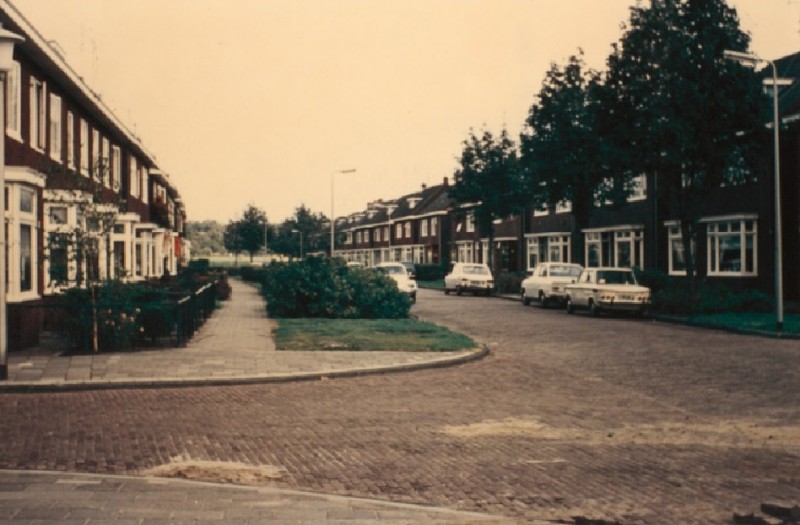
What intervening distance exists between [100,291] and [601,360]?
9350 millimetres

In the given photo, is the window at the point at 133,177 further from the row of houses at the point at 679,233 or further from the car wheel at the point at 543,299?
the row of houses at the point at 679,233

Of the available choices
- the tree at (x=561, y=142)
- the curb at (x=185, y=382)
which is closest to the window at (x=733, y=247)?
the tree at (x=561, y=142)

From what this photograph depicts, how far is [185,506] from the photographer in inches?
232

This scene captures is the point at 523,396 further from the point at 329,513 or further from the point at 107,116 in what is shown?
the point at 107,116

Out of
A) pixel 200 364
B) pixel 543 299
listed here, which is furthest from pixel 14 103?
pixel 543 299

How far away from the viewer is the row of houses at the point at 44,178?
54.3ft

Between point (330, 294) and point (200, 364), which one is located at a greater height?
point (330, 294)

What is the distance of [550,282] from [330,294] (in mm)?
10553

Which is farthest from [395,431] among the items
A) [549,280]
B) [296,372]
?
[549,280]

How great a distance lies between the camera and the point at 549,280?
32906 mm

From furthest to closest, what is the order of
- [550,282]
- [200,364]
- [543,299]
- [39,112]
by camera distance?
[543,299] → [550,282] → [39,112] → [200,364]

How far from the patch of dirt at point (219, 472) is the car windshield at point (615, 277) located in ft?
72.6

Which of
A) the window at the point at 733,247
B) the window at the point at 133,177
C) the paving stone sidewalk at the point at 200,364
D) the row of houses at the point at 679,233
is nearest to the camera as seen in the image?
the paving stone sidewalk at the point at 200,364

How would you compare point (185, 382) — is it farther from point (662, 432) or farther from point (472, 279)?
point (472, 279)
